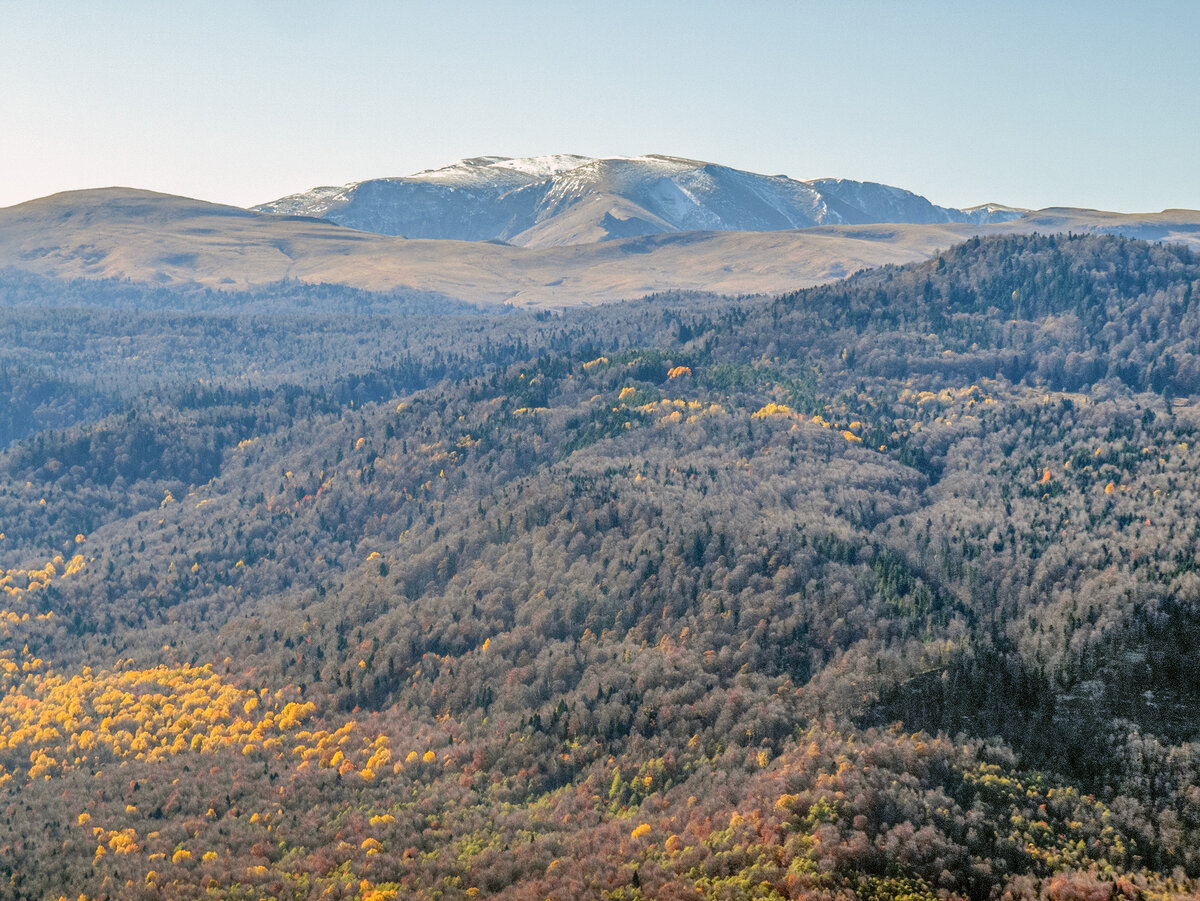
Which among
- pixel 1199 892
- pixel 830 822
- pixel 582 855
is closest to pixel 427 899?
pixel 582 855

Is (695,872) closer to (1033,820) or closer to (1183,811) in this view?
(1033,820)

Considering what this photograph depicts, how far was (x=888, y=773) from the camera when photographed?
18612 cm

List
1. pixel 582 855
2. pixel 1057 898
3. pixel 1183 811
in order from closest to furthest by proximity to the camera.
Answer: pixel 1057 898 < pixel 1183 811 < pixel 582 855

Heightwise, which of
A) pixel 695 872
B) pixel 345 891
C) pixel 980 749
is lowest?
pixel 345 891

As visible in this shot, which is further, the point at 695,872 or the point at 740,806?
the point at 740,806

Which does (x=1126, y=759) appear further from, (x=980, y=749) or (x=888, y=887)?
(x=888, y=887)

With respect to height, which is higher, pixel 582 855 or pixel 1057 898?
pixel 1057 898

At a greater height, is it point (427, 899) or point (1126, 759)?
point (1126, 759)

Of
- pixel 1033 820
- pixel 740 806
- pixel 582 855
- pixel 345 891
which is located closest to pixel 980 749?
pixel 1033 820

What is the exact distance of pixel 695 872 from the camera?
582 ft

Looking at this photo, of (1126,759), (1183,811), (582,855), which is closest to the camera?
(1183,811)

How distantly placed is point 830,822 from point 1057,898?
36.5 metres

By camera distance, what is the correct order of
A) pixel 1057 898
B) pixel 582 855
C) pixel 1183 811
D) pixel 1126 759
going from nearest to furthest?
pixel 1057 898 < pixel 1183 811 < pixel 1126 759 < pixel 582 855

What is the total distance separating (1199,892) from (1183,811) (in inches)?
740
